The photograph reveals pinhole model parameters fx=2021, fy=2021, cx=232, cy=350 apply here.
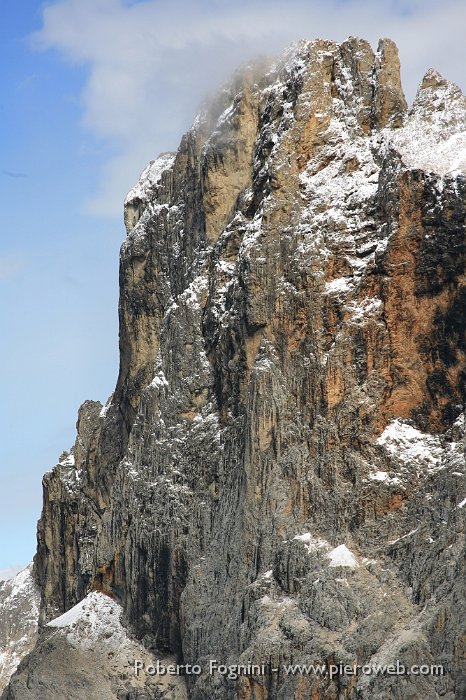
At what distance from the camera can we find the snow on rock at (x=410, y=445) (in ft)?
462

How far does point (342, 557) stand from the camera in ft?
454

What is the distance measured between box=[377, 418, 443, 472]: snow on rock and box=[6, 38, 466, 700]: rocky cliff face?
0.15 meters

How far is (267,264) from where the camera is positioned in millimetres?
150500

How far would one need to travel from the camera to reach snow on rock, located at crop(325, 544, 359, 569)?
138m

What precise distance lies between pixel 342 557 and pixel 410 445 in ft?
32.0

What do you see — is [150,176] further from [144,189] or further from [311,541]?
[311,541]

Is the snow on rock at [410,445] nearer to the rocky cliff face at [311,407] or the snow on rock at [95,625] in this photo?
the rocky cliff face at [311,407]

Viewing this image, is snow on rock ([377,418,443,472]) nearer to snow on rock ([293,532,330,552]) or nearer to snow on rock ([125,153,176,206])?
snow on rock ([293,532,330,552])

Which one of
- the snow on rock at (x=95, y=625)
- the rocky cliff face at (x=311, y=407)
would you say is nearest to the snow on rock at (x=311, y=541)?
the rocky cliff face at (x=311, y=407)

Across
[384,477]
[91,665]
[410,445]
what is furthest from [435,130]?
[91,665]

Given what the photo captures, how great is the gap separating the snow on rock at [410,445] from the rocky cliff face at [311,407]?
0.15 m

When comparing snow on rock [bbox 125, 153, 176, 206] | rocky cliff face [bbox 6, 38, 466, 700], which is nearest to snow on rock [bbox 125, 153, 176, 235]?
snow on rock [bbox 125, 153, 176, 206]

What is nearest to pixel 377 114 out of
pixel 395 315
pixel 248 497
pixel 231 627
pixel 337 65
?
pixel 337 65

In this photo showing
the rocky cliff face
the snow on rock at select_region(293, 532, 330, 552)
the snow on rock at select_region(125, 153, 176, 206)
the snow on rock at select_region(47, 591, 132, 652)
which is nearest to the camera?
the rocky cliff face
